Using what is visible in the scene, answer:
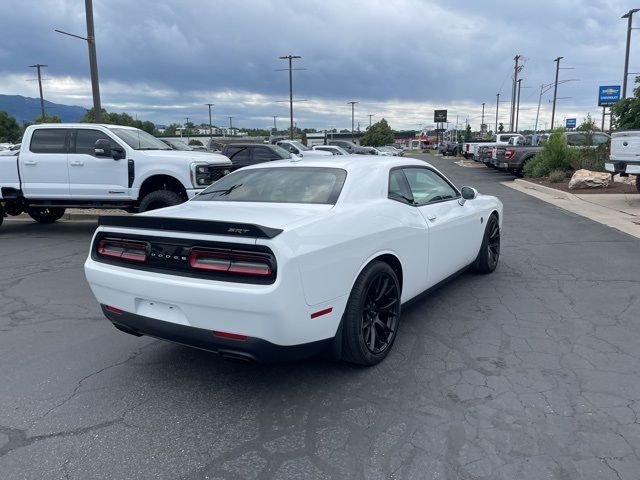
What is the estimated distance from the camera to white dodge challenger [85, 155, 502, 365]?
2998 mm

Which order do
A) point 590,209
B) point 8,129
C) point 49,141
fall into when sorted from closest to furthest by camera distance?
point 49,141
point 590,209
point 8,129

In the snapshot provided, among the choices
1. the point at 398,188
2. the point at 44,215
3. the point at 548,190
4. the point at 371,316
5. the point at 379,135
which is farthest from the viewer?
the point at 379,135

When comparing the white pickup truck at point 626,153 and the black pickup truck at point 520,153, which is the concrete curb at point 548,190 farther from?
the black pickup truck at point 520,153

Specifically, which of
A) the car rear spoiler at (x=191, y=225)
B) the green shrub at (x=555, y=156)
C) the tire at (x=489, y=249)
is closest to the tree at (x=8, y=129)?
Answer: the green shrub at (x=555, y=156)

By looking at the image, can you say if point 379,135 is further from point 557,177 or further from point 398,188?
point 398,188

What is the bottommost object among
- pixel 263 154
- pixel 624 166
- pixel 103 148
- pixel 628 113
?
pixel 624 166

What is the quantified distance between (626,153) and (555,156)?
761cm

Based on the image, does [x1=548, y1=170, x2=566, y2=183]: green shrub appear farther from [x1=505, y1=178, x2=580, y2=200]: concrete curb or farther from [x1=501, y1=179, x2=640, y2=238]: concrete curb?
[x1=501, y1=179, x2=640, y2=238]: concrete curb

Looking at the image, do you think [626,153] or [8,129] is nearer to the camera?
[626,153]

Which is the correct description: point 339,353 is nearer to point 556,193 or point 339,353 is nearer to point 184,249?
point 184,249

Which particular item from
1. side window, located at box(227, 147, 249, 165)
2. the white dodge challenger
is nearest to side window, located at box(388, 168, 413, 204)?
the white dodge challenger

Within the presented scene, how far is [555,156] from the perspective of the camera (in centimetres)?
1950

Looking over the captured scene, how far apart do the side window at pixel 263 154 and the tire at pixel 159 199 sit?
32.1 feet

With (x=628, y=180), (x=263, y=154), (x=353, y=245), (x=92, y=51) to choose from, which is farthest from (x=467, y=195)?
(x=628, y=180)
